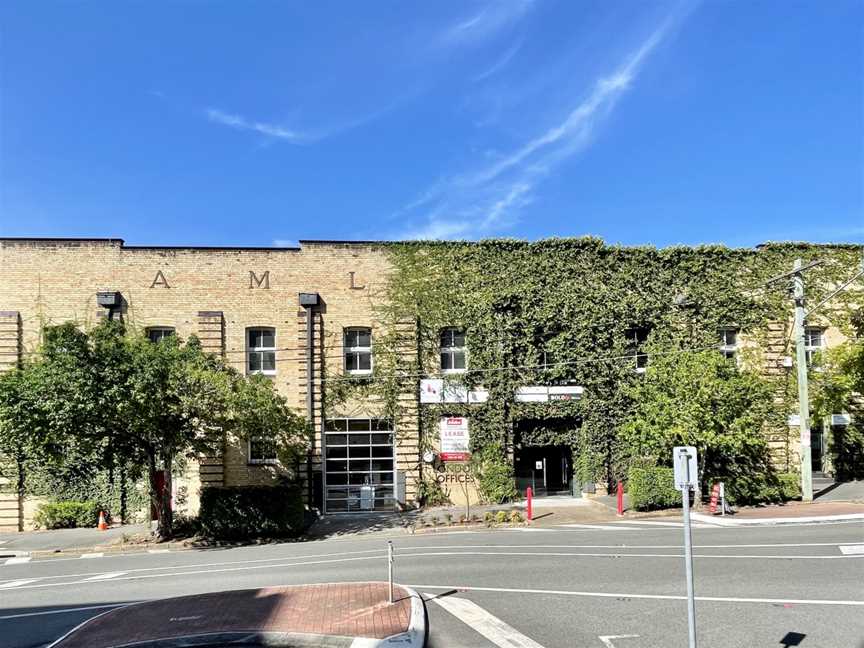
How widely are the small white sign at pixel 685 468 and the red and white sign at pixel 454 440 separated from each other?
16.6 meters

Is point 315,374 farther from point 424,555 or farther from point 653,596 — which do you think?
point 653,596

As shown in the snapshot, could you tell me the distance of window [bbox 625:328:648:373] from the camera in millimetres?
25172

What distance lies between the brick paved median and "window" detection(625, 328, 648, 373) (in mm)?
16711

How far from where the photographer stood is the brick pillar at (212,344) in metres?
23.0

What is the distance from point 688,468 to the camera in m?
7.33

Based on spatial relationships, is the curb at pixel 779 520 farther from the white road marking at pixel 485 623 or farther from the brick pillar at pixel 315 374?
the brick pillar at pixel 315 374

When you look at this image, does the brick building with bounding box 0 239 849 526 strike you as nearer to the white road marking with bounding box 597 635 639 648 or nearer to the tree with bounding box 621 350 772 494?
the tree with bounding box 621 350 772 494

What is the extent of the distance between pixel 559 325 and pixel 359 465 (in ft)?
30.0

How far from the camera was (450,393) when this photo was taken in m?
24.4

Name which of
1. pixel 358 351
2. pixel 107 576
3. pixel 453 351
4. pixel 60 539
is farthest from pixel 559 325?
pixel 60 539

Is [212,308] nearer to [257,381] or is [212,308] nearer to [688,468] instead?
[257,381]

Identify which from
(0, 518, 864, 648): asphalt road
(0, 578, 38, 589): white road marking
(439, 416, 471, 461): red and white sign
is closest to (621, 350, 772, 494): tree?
(0, 518, 864, 648): asphalt road

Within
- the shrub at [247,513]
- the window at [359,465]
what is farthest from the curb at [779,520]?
the shrub at [247,513]

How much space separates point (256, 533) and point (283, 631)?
11498 mm
